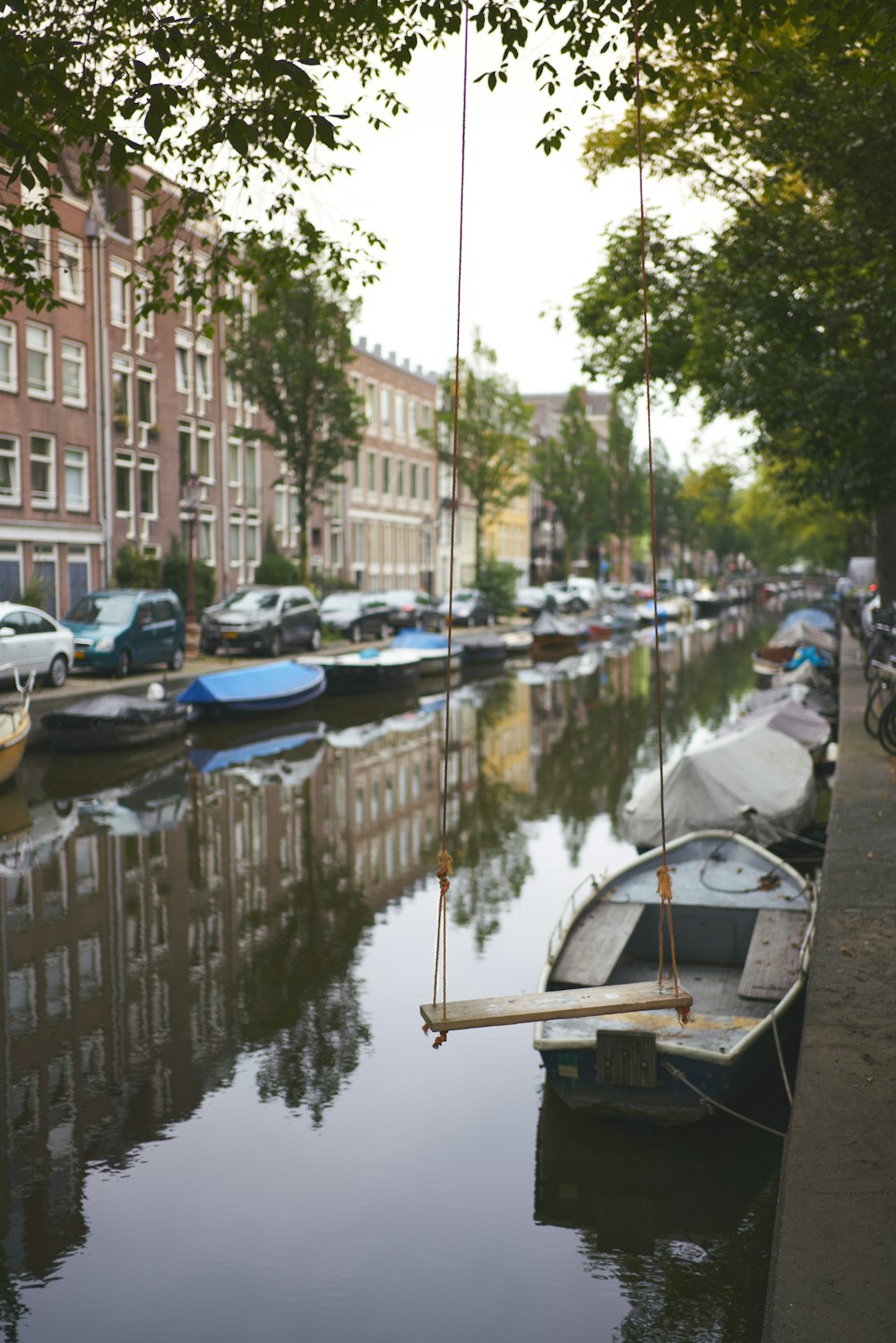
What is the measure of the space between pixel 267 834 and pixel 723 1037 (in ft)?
33.0

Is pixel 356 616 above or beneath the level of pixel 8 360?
beneath

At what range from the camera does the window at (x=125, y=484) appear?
4084cm

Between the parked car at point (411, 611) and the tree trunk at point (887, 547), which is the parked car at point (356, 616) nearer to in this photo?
the parked car at point (411, 611)

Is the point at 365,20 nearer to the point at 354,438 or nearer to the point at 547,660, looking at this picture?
the point at 354,438

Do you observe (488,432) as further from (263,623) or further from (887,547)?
(887,547)

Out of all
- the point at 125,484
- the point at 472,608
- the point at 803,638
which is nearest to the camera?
the point at 803,638

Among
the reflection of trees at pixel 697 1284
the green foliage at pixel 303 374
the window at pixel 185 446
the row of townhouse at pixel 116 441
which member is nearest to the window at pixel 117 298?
the row of townhouse at pixel 116 441

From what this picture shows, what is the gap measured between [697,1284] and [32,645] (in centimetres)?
2009

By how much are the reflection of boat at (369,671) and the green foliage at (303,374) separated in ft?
24.8

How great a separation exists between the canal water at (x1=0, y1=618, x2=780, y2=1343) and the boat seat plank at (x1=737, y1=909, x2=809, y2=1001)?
1024 mm

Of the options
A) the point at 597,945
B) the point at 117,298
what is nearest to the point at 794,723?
the point at 597,945

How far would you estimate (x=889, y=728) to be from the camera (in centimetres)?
1653

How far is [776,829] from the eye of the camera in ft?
47.3

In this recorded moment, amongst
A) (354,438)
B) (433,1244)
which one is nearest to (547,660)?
(354,438)
